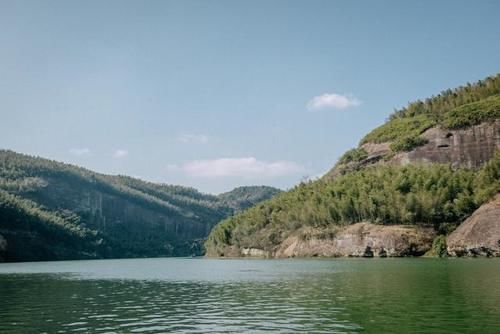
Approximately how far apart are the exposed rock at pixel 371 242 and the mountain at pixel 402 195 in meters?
0.24

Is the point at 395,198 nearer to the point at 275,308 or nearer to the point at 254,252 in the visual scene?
the point at 254,252

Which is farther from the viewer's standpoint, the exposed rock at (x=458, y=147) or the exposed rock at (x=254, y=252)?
the exposed rock at (x=254, y=252)

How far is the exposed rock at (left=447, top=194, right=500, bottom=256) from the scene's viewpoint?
4107 inches

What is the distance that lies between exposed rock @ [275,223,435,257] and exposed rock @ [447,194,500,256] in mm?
10590

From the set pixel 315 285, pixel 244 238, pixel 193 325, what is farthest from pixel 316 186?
pixel 193 325

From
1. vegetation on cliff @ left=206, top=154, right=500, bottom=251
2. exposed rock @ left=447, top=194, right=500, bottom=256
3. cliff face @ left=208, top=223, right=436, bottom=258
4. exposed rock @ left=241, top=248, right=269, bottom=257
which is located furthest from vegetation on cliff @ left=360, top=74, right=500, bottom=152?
exposed rock @ left=241, top=248, right=269, bottom=257

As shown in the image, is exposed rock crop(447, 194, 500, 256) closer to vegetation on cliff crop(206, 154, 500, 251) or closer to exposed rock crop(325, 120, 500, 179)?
vegetation on cliff crop(206, 154, 500, 251)

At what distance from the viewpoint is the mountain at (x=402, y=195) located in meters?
126

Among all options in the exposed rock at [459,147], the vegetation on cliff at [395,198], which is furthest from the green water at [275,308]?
the exposed rock at [459,147]

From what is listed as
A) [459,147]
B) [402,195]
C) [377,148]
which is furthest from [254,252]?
[459,147]

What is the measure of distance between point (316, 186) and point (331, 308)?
14751 cm

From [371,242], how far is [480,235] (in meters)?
31.9

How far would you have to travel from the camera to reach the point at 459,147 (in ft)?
516

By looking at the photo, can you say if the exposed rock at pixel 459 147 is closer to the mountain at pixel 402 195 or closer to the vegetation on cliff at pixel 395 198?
the mountain at pixel 402 195
